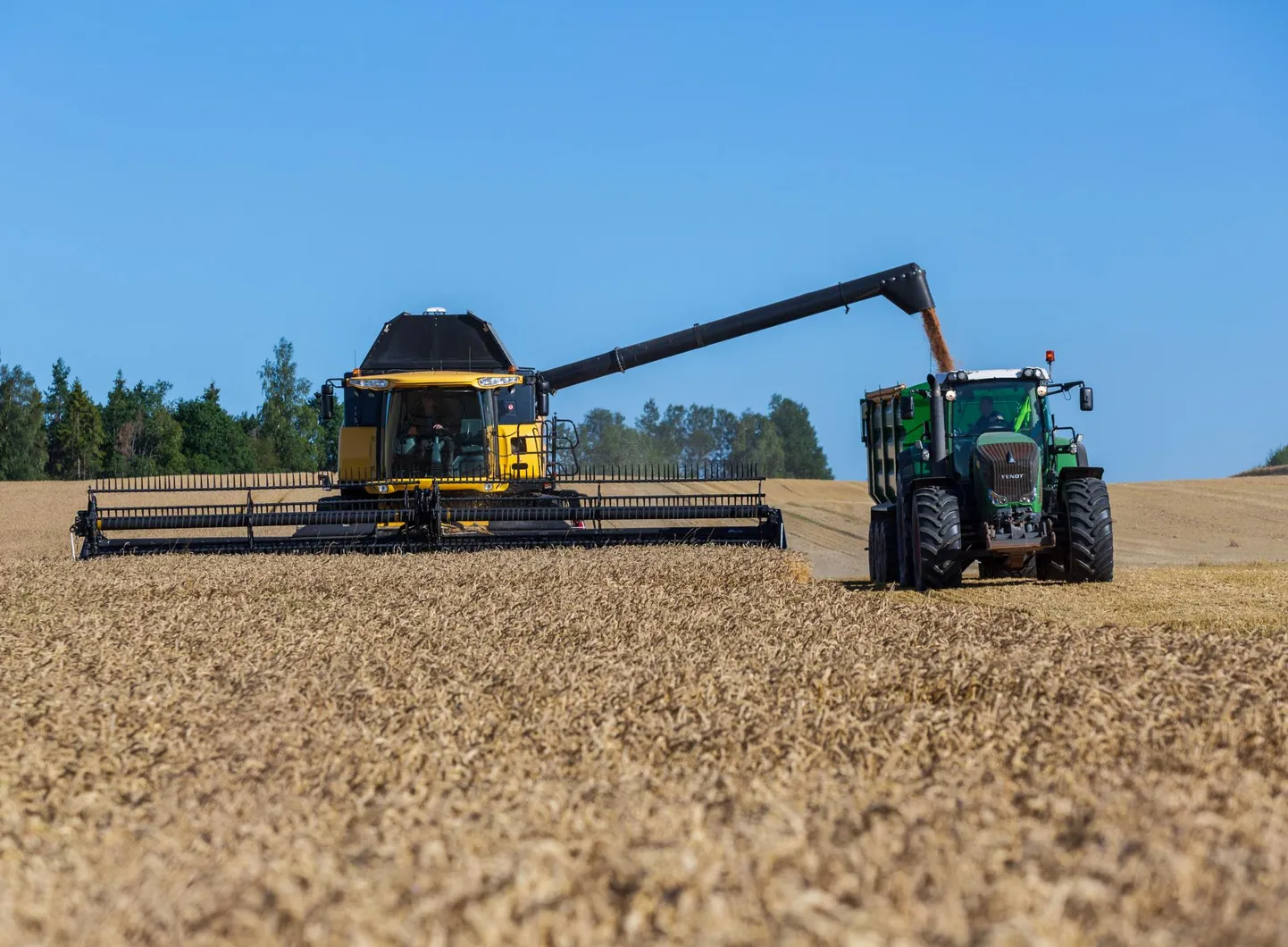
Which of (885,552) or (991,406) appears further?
(885,552)

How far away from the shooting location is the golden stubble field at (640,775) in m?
2.76

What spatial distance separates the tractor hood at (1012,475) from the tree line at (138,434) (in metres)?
53.6

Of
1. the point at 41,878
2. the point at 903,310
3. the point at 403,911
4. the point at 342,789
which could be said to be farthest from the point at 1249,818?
the point at 903,310

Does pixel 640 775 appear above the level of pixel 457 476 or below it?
below

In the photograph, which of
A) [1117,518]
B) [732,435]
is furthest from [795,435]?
[1117,518]

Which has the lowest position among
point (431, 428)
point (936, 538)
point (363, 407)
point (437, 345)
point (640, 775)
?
point (640, 775)

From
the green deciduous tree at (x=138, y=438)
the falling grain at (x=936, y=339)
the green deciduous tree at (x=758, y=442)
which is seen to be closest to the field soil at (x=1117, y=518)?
the falling grain at (x=936, y=339)

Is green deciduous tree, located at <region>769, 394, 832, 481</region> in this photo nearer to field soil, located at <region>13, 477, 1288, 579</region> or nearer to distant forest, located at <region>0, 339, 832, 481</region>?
distant forest, located at <region>0, 339, 832, 481</region>

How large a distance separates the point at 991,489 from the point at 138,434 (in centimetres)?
6468

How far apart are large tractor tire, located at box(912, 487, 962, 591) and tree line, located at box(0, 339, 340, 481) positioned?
176 ft

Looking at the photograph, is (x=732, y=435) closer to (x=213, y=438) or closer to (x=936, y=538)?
(x=213, y=438)

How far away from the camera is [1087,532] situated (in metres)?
11.7

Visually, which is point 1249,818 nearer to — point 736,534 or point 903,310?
point 736,534

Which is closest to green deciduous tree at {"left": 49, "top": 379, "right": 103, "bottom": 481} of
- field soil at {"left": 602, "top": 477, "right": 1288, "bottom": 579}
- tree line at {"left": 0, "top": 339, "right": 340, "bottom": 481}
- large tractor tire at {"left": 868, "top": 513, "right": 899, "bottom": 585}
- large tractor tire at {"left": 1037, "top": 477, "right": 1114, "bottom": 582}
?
tree line at {"left": 0, "top": 339, "right": 340, "bottom": 481}
